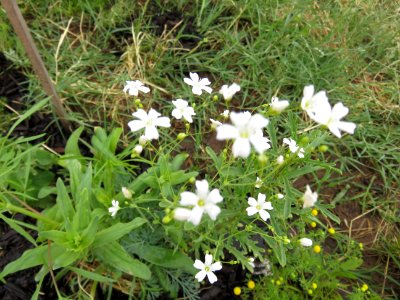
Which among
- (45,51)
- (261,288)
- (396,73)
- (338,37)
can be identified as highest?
(45,51)

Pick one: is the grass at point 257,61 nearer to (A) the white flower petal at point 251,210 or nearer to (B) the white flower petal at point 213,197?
(A) the white flower petal at point 251,210

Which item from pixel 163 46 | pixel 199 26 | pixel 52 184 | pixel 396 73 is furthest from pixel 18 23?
pixel 396 73

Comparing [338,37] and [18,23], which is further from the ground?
[18,23]

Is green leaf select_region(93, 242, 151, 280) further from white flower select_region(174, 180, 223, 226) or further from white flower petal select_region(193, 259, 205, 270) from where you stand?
white flower select_region(174, 180, 223, 226)

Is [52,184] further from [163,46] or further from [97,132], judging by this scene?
[163,46]

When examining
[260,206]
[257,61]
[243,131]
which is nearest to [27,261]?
[260,206]

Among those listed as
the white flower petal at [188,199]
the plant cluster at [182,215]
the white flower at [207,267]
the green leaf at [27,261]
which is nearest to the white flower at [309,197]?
the plant cluster at [182,215]
